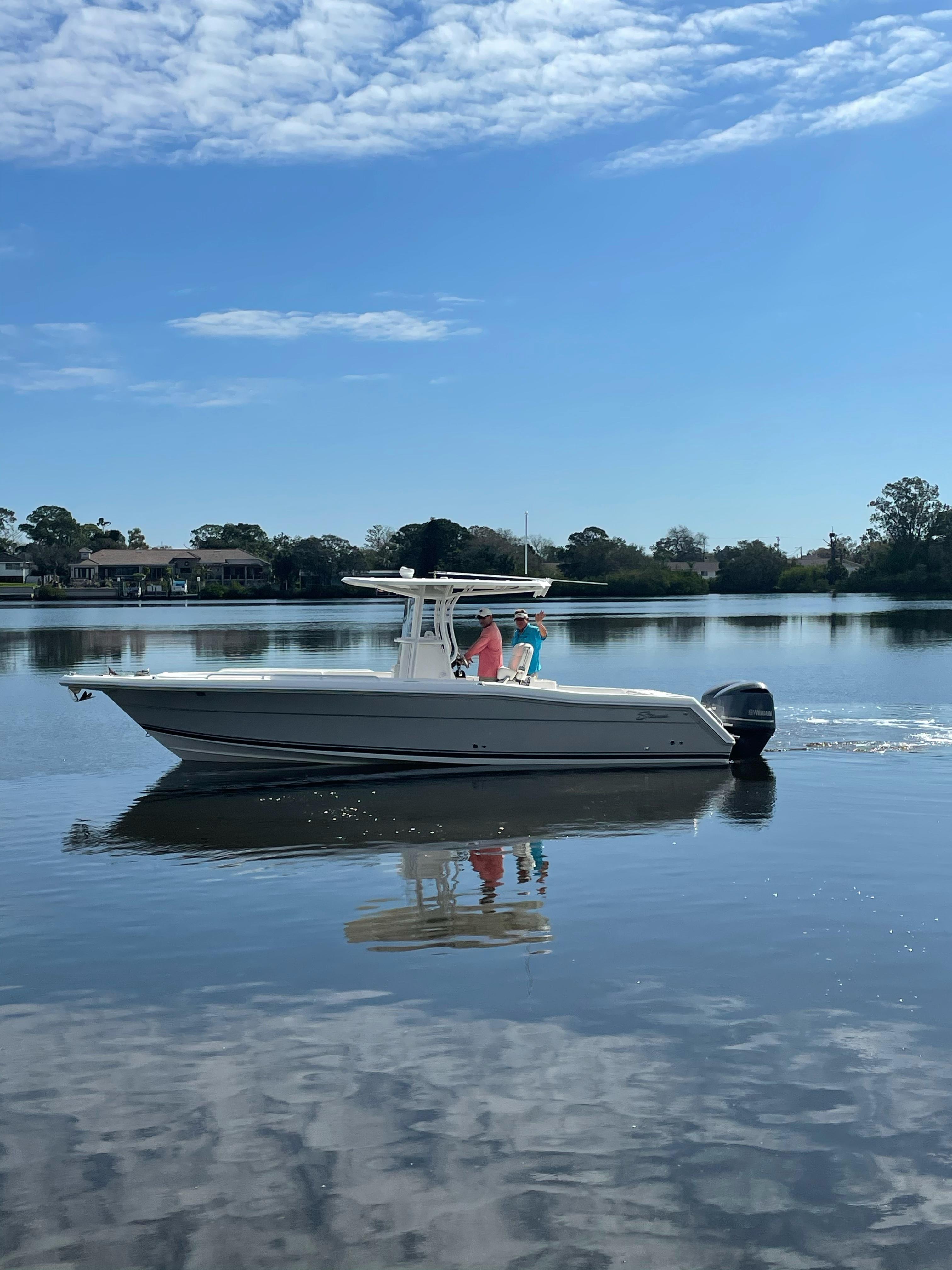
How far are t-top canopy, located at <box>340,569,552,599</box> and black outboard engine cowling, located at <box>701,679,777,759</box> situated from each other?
11.7ft

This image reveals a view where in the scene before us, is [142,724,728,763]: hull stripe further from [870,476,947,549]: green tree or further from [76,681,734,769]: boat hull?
[870,476,947,549]: green tree

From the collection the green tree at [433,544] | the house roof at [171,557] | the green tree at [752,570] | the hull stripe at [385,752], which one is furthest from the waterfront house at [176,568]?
the hull stripe at [385,752]

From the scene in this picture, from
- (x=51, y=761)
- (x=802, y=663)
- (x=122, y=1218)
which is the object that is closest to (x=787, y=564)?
(x=802, y=663)

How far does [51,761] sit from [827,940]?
45.4 feet

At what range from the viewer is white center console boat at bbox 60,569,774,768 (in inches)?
635

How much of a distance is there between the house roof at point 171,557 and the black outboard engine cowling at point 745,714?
167 m

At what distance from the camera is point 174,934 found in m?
8.80

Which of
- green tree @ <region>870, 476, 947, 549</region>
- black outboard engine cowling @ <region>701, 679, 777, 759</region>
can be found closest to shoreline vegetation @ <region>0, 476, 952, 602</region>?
green tree @ <region>870, 476, 947, 549</region>

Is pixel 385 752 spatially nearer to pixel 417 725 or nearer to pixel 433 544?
pixel 417 725

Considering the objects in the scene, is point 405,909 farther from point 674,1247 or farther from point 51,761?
point 51,761

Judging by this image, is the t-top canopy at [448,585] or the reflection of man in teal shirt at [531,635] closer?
the t-top canopy at [448,585]

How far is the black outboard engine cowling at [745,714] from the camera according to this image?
17656 mm

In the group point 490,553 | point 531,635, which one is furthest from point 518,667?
point 490,553

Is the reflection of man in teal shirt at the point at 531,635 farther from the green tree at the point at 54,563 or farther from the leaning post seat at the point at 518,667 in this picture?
the green tree at the point at 54,563
